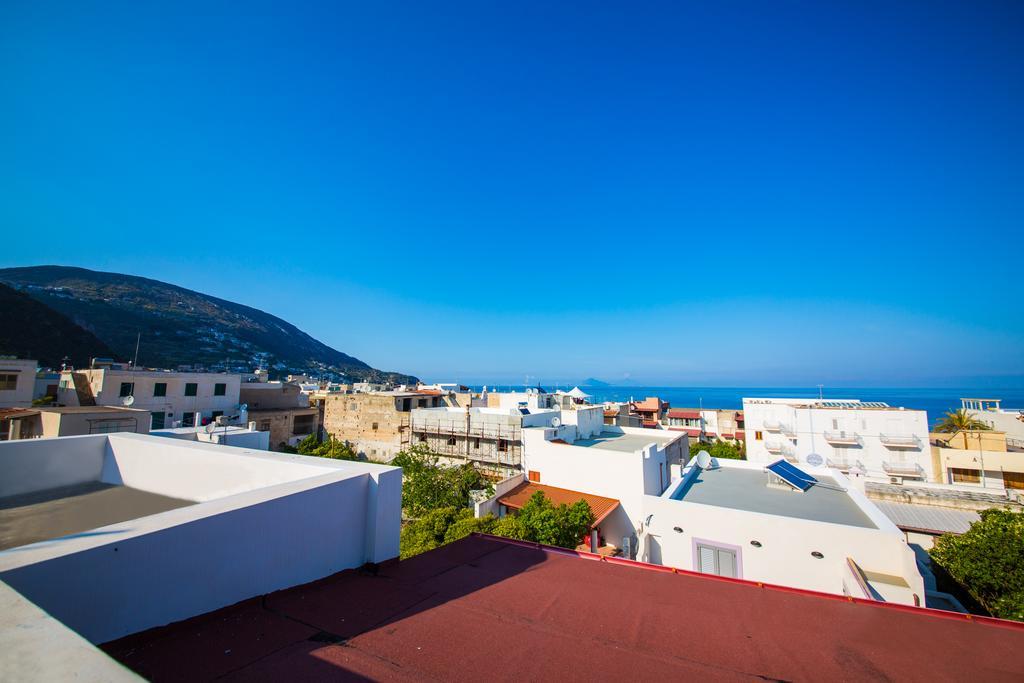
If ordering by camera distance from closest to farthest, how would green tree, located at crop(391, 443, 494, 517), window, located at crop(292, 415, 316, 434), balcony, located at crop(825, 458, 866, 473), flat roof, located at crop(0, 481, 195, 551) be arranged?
1. flat roof, located at crop(0, 481, 195, 551)
2. green tree, located at crop(391, 443, 494, 517)
3. balcony, located at crop(825, 458, 866, 473)
4. window, located at crop(292, 415, 316, 434)

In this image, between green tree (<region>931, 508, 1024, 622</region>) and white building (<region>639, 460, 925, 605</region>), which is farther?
green tree (<region>931, 508, 1024, 622</region>)

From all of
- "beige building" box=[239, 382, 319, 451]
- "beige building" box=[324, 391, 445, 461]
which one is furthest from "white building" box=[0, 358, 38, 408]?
"beige building" box=[324, 391, 445, 461]

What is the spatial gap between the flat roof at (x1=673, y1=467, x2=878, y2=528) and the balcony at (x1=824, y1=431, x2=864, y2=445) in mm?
19121

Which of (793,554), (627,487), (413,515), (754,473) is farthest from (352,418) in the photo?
(793,554)

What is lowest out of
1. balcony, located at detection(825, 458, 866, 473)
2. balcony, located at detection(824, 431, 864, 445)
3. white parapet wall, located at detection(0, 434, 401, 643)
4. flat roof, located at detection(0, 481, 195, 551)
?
balcony, located at detection(825, 458, 866, 473)

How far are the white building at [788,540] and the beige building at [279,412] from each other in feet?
109

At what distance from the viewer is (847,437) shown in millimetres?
30828

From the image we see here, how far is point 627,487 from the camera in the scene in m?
19.6

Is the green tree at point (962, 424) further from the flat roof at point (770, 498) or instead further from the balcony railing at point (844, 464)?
the flat roof at point (770, 498)

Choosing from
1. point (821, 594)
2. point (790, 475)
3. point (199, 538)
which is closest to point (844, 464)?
point (790, 475)

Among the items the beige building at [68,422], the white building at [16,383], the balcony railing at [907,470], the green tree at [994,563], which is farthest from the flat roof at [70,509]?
the balcony railing at [907,470]

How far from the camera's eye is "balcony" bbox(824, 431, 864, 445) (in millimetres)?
30547

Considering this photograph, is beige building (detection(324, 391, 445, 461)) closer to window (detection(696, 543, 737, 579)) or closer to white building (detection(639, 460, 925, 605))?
white building (detection(639, 460, 925, 605))

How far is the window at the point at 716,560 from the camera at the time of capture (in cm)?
1091
